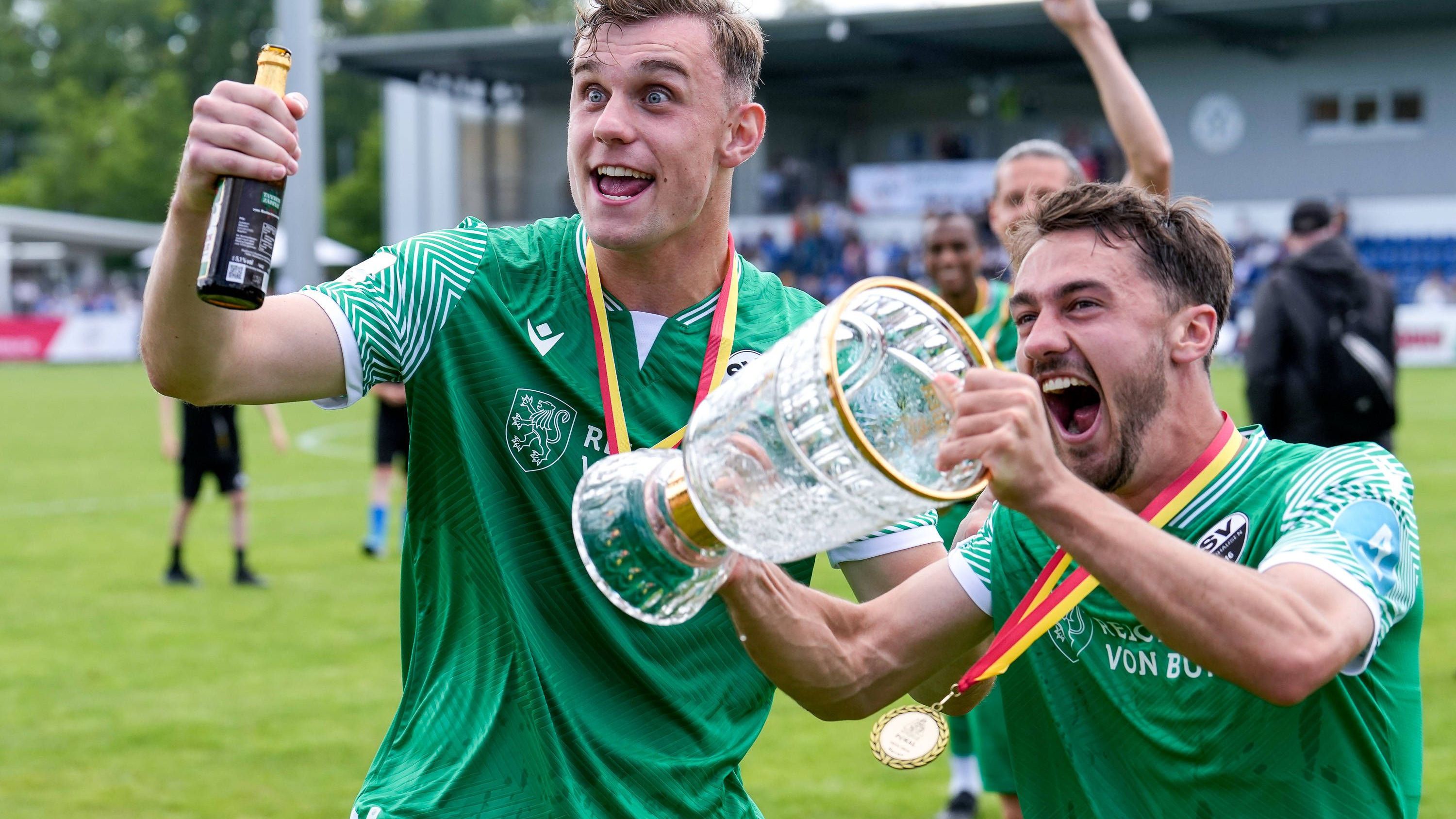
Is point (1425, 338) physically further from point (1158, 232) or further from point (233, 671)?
point (1158, 232)

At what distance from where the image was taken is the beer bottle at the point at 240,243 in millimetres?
2213

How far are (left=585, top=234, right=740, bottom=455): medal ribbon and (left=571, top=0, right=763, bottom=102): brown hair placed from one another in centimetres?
41

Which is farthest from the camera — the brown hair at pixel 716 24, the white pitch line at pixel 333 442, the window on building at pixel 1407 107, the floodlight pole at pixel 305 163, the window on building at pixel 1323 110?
the window on building at pixel 1323 110

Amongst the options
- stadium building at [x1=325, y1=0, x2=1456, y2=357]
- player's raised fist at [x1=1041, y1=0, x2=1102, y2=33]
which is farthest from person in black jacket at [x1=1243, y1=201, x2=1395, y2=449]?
stadium building at [x1=325, y1=0, x2=1456, y2=357]

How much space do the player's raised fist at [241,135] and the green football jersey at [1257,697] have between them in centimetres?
162

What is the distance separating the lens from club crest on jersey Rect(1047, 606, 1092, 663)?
2920 mm

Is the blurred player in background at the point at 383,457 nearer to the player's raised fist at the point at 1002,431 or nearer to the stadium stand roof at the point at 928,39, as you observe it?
the player's raised fist at the point at 1002,431

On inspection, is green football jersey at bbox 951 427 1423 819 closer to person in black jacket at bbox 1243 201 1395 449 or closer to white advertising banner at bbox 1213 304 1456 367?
person in black jacket at bbox 1243 201 1395 449

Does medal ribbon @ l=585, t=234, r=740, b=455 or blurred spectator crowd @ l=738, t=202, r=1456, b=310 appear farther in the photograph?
blurred spectator crowd @ l=738, t=202, r=1456, b=310

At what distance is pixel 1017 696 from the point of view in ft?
10.2

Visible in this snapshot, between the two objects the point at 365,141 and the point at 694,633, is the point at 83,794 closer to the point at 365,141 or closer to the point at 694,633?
the point at 694,633

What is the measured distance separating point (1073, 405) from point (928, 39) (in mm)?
38882

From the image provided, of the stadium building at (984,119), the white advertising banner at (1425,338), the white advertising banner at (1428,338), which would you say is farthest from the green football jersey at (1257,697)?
the stadium building at (984,119)

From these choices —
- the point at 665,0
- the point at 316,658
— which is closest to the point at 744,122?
the point at 665,0
